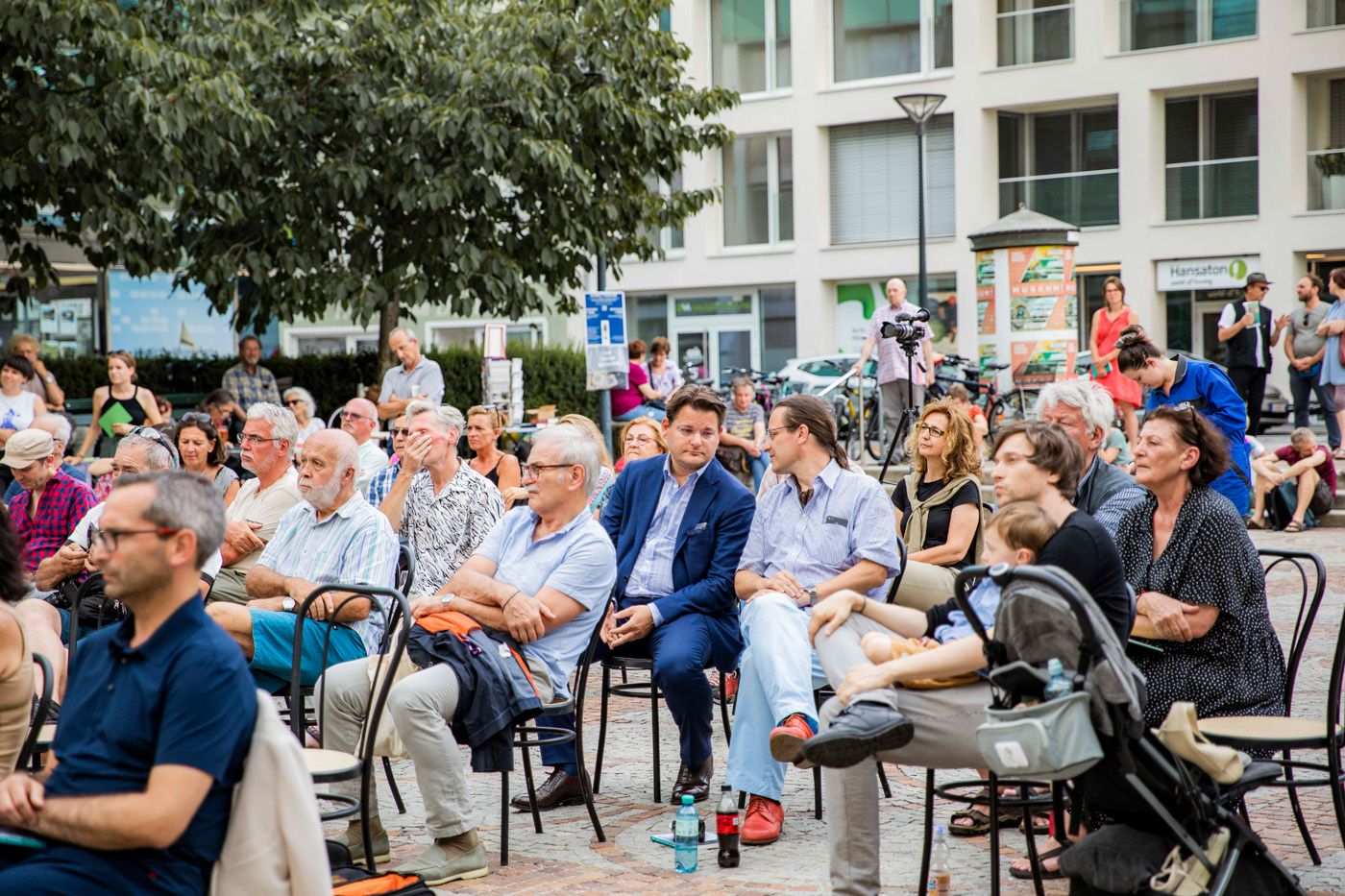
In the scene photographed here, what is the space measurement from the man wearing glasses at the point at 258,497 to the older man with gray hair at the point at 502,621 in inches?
43.7

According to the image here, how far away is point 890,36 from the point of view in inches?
1308

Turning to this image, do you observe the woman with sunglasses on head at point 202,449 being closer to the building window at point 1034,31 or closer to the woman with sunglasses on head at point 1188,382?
the woman with sunglasses on head at point 1188,382

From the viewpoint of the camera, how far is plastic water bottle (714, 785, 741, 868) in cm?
542

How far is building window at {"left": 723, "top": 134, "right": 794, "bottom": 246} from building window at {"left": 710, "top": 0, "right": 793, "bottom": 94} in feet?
4.11

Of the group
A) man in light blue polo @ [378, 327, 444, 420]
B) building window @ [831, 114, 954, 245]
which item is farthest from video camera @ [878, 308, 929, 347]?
building window @ [831, 114, 954, 245]

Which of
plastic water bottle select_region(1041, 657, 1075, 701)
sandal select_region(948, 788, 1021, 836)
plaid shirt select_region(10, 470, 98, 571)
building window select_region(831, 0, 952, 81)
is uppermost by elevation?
building window select_region(831, 0, 952, 81)

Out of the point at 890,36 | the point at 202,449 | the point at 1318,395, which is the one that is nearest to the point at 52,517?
the point at 202,449

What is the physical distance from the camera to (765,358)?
35156 mm

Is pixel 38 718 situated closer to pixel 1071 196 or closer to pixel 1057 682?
pixel 1057 682

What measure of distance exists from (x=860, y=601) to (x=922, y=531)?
2032 mm

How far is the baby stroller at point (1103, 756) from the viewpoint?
3896mm

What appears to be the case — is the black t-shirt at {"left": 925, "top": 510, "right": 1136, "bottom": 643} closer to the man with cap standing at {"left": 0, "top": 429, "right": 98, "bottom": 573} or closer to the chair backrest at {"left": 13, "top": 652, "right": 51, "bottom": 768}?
the chair backrest at {"left": 13, "top": 652, "right": 51, "bottom": 768}

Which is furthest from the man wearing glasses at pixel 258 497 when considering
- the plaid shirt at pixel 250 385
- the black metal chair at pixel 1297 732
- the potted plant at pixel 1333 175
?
the potted plant at pixel 1333 175

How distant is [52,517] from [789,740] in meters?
4.28
